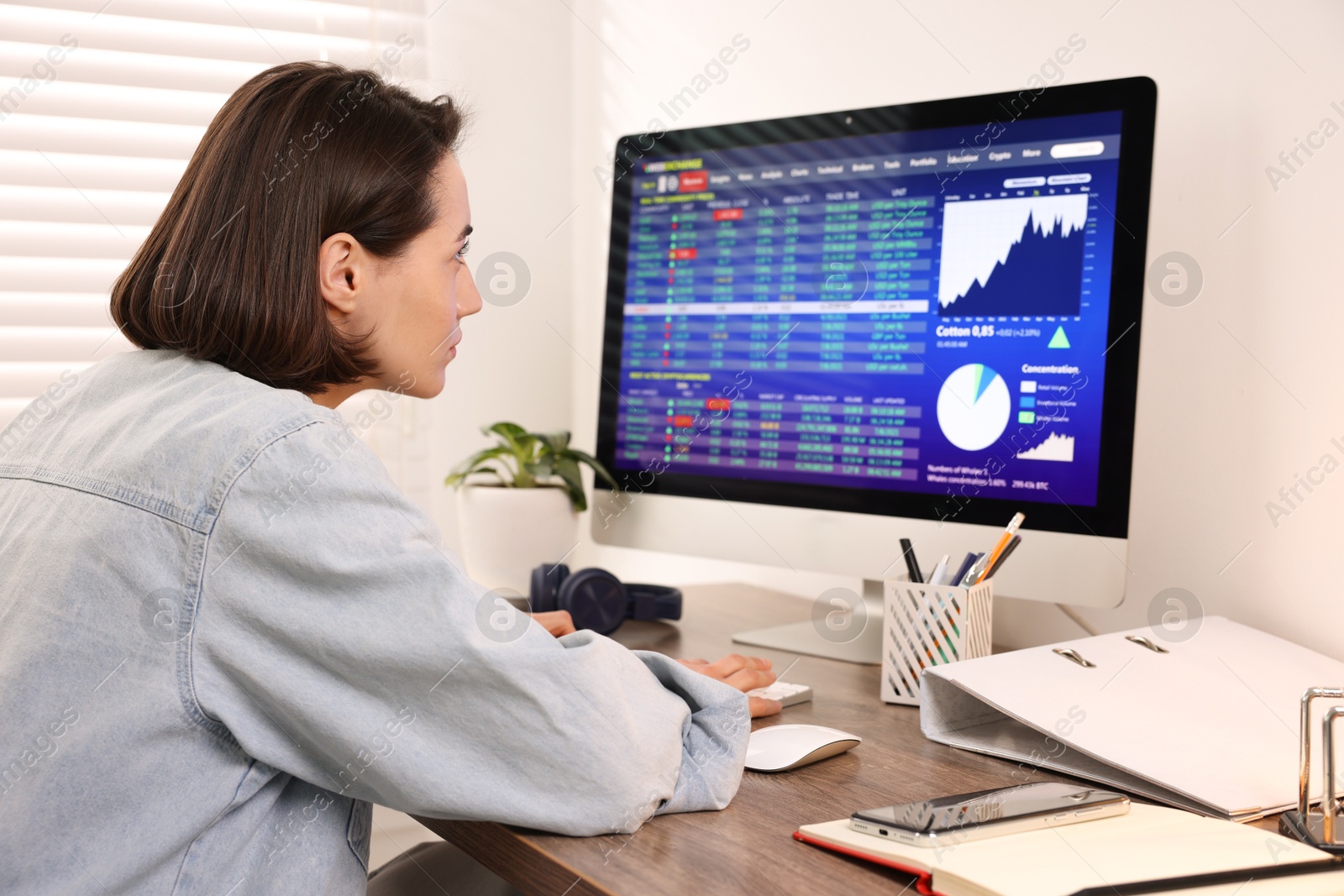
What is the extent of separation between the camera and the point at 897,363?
1.07 metres

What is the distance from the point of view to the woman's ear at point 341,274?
766 millimetres

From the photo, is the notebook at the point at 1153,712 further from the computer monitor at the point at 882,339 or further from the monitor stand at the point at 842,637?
the monitor stand at the point at 842,637

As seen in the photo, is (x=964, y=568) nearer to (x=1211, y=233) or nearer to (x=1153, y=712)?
(x=1153, y=712)

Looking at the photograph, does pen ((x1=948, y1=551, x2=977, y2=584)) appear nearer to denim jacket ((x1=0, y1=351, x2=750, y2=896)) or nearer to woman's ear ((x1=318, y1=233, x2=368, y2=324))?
denim jacket ((x1=0, y1=351, x2=750, y2=896))

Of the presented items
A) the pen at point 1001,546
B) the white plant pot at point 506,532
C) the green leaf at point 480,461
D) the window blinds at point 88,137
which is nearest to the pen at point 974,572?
the pen at point 1001,546

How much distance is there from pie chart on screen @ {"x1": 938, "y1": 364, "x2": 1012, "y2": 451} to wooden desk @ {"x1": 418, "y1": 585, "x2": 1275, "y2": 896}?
0.95ft

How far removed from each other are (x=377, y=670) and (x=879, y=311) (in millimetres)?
702

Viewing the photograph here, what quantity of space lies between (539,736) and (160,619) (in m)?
0.24

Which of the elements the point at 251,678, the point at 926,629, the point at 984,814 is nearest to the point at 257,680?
the point at 251,678

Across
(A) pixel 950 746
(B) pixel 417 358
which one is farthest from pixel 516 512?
(A) pixel 950 746

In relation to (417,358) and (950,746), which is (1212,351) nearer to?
(950,746)

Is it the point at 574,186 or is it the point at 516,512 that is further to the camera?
the point at 574,186

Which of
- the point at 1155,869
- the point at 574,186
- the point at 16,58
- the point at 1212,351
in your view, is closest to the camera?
the point at 1155,869

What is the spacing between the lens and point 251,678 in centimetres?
59
